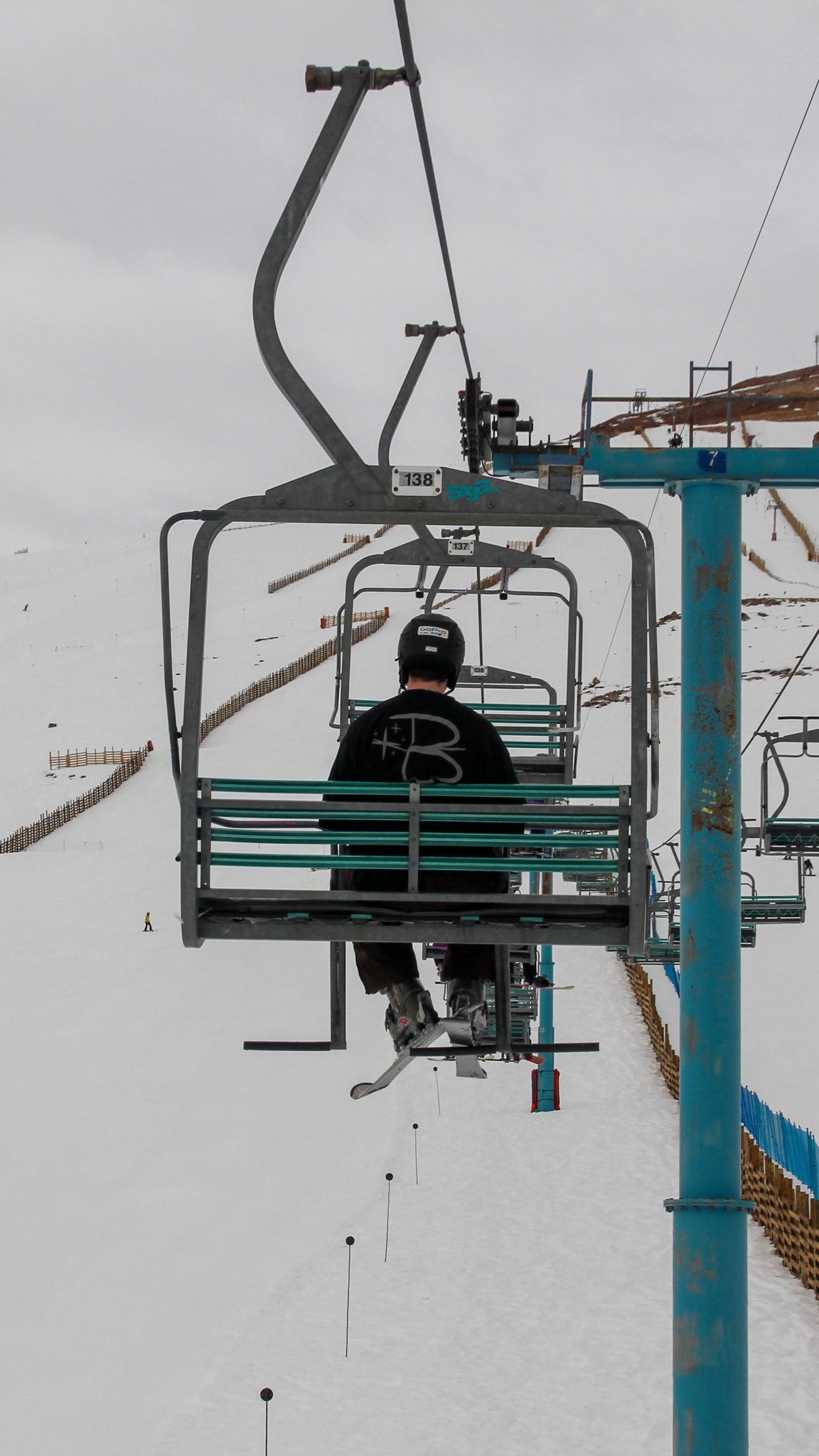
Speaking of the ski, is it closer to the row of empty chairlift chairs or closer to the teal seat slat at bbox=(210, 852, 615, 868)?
the teal seat slat at bbox=(210, 852, 615, 868)

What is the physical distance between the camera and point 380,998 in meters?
19.9

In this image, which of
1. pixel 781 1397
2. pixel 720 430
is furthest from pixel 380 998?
pixel 720 430

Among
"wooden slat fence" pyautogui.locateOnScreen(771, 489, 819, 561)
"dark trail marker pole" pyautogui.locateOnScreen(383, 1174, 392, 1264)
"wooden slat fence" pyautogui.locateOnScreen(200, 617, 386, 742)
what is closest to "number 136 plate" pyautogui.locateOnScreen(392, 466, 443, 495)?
"dark trail marker pole" pyautogui.locateOnScreen(383, 1174, 392, 1264)

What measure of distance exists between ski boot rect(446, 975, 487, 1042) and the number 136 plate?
1679 millimetres

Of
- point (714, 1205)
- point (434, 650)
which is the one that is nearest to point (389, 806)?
point (434, 650)

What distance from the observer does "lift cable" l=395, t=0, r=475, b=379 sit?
13.6ft

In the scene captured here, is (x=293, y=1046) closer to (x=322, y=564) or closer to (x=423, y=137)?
(x=423, y=137)

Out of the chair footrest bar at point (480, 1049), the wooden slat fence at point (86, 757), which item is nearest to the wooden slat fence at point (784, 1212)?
the chair footrest bar at point (480, 1049)

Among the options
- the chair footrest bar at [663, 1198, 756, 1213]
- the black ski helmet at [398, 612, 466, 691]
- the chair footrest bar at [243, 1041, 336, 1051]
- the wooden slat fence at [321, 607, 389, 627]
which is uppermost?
the wooden slat fence at [321, 607, 389, 627]

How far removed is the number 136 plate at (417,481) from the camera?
392 cm

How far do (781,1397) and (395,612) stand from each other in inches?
1750

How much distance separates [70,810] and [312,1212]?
1952 centimetres

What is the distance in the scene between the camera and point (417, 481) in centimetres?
394

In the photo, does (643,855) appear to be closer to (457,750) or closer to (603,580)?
(457,750)
